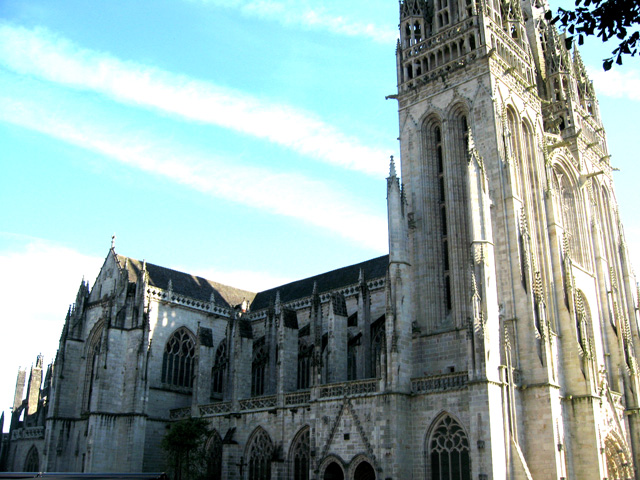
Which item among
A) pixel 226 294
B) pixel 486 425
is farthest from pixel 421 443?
pixel 226 294

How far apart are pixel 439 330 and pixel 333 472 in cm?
826

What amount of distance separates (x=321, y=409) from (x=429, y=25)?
2247 centimetres

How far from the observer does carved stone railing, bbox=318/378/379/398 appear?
96.1ft

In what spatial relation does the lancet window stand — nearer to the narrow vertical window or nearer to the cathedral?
the cathedral

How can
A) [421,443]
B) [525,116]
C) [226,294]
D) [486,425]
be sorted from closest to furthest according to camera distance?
[486,425] < [421,443] < [525,116] < [226,294]

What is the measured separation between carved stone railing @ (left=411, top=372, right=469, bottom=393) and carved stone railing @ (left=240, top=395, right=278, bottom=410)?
865cm

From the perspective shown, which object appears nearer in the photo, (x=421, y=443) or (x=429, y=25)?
(x=421, y=443)

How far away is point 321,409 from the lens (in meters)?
30.6

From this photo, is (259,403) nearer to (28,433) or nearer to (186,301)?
(186,301)

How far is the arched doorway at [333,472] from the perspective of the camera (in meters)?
29.7

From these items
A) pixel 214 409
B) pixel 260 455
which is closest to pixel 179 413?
pixel 214 409

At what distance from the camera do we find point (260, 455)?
3403cm

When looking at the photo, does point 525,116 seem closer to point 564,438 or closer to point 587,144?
point 587,144

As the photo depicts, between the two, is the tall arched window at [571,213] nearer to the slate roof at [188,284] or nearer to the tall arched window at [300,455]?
the tall arched window at [300,455]
